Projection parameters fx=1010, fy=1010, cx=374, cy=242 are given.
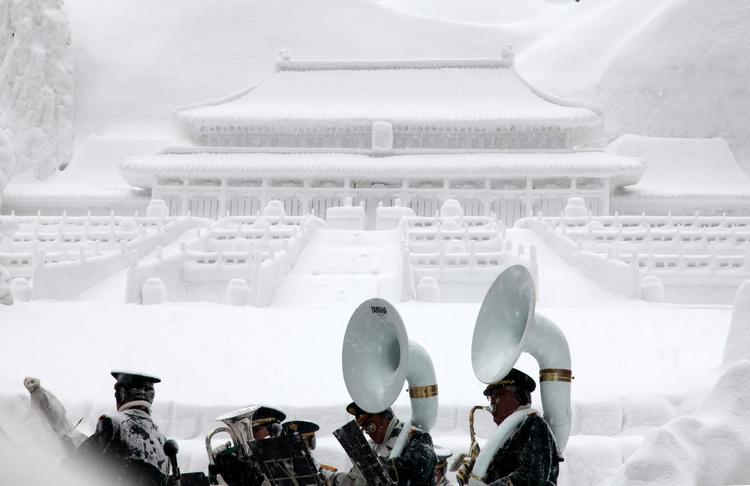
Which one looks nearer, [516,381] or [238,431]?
[516,381]

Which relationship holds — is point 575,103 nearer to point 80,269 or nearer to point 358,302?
point 358,302

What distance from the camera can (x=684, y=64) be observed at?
4316cm

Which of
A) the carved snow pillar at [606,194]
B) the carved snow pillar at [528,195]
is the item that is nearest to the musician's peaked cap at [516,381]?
the carved snow pillar at [528,195]

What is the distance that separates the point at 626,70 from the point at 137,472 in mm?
41693

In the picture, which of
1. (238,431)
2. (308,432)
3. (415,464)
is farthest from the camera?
(308,432)

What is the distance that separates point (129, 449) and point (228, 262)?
51.5 feet

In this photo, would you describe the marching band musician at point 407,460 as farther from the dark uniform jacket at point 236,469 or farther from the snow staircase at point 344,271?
the snow staircase at point 344,271

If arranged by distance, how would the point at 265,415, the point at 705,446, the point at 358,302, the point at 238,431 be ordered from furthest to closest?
the point at 358,302 < the point at 705,446 < the point at 265,415 < the point at 238,431

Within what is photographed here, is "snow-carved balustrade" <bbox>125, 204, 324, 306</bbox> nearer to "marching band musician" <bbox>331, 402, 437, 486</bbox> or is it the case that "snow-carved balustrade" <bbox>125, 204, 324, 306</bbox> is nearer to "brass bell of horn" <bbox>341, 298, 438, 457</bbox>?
"brass bell of horn" <bbox>341, 298, 438, 457</bbox>

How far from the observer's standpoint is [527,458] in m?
4.89

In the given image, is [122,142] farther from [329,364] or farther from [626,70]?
[329,364]

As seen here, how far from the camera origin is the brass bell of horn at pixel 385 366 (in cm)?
561

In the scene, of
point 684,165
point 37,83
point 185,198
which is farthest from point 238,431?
point 37,83

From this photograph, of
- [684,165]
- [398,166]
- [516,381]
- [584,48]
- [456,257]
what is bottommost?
[516,381]
